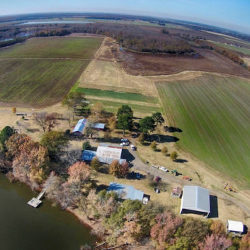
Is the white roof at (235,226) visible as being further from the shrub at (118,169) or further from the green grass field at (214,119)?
the shrub at (118,169)

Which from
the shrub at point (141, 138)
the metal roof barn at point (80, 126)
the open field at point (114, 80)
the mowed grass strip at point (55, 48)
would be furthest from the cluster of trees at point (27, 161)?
the mowed grass strip at point (55, 48)

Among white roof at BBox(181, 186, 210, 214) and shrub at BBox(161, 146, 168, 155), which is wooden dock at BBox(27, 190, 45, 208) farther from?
shrub at BBox(161, 146, 168, 155)

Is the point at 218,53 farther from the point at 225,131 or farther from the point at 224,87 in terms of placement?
the point at 225,131

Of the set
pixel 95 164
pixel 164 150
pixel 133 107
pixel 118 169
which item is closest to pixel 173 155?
pixel 164 150

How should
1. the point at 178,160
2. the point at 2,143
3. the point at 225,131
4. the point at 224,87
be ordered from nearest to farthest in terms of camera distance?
1. the point at 2,143
2. the point at 178,160
3. the point at 225,131
4. the point at 224,87

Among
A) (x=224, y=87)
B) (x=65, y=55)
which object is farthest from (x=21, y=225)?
(x=65, y=55)

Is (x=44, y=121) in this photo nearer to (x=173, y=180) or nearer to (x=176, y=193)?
(x=173, y=180)
